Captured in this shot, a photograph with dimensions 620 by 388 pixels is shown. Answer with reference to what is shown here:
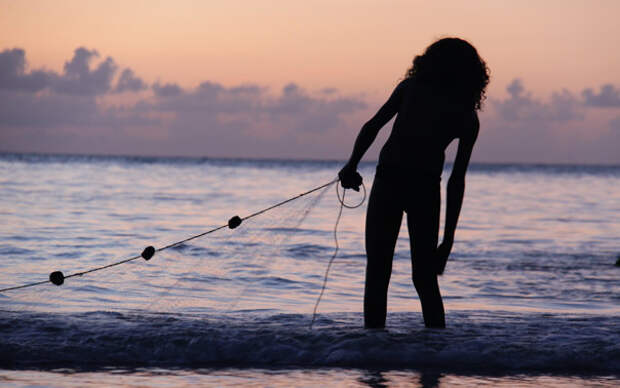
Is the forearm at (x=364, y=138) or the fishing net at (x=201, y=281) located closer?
the forearm at (x=364, y=138)

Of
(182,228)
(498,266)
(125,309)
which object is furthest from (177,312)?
(182,228)

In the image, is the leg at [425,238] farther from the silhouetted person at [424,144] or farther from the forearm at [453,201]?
the forearm at [453,201]

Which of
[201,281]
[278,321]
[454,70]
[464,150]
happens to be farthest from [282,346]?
[454,70]

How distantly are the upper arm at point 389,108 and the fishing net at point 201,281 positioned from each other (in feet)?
1.78

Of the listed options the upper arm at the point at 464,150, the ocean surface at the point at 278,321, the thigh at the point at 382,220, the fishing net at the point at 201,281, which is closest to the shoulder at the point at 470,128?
the upper arm at the point at 464,150

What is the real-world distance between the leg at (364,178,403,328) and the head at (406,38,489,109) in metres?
0.75

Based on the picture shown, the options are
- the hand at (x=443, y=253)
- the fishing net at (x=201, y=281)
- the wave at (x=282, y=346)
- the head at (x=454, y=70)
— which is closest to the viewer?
the head at (x=454, y=70)

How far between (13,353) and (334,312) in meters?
3.29

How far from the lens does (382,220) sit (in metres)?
5.54

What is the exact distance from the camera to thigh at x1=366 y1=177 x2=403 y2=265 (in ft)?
18.0

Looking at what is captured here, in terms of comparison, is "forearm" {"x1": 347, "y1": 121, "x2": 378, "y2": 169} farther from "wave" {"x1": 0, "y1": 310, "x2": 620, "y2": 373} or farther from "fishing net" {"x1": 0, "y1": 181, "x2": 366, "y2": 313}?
"wave" {"x1": 0, "y1": 310, "x2": 620, "y2": 373}

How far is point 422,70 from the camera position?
213 inches

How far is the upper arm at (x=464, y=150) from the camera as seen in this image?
5332mm

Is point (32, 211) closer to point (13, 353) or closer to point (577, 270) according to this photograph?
point (577, 270)
